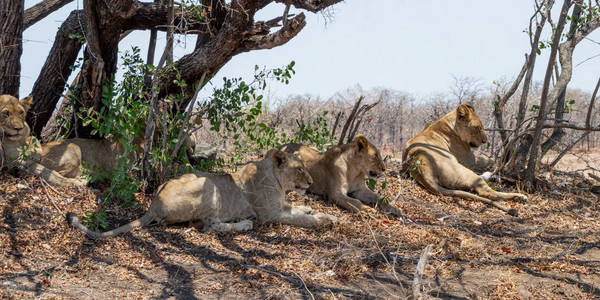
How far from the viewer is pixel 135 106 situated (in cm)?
611

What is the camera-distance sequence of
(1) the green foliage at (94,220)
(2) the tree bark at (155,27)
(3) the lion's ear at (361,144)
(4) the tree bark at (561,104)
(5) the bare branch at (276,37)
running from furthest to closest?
1. (4) the tree bark at (561,104)
2. (3) the lion's ear at (361,144)
3. (2) the tree bark at (155,27)
4. (5) the bare branch at (276,37)
5. (1) the green foliage at (94,220)

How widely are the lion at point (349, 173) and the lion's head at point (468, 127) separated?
260cm

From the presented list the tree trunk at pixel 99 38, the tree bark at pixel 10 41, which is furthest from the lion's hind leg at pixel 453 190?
the tree bark at pixel 10 41

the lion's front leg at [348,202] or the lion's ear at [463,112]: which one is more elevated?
the lion's ear at [463,112]

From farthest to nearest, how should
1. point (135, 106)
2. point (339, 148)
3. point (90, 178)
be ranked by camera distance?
1. point (339, 148)
2. point (90, 178)
3. point (135, 106)

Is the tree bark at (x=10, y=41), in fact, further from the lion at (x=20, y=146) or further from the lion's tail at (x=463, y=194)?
the lion's tail at (x=463, y=194)

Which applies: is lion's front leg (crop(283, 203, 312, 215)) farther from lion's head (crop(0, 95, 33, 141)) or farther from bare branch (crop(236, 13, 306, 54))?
lion's head (crop(0, 95, 33, 141))

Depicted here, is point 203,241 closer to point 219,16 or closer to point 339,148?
point 339,148

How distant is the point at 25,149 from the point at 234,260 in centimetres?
301

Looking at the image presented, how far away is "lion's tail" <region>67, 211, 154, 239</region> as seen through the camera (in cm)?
526

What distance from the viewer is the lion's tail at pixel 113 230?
5.26m

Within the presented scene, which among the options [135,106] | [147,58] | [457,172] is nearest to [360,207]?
[457,172]

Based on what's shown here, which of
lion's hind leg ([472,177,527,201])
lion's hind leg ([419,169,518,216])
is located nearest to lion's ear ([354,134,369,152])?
lion's hind leg ([419,169,518,216])

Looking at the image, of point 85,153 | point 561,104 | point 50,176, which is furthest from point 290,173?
point 561,104
